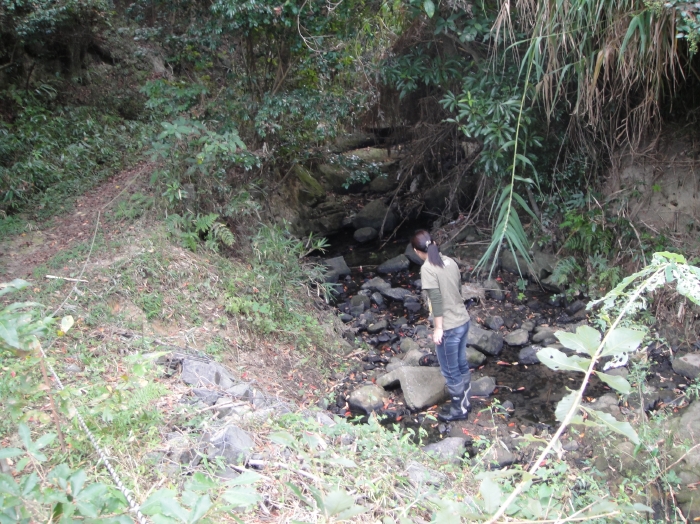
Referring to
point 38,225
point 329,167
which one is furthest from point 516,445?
point 329,167

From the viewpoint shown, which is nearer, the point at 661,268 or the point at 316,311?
the point at 661,268

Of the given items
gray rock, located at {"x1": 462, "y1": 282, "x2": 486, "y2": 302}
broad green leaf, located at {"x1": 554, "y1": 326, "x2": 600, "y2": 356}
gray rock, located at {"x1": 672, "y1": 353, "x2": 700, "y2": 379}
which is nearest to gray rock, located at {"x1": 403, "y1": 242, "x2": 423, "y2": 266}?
gray rock, located at {"x1": 462, "y1": 282, "x2": 486, "y2": 302}

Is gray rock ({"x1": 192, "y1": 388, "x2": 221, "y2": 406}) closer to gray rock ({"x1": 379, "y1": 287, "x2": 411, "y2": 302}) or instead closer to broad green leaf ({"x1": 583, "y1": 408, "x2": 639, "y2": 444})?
broad green leaf ({"x1": 583, "y1": 408, "x2": 639, "y2": 444})

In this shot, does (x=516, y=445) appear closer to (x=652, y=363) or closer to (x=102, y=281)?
(x=652, y=363)

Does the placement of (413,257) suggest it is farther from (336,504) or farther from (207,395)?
(336,504)

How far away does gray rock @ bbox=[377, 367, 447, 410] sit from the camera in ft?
15.6

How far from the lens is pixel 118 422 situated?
287 cm

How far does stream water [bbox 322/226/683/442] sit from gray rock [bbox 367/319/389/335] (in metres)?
0.06

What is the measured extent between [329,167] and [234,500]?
8.36m

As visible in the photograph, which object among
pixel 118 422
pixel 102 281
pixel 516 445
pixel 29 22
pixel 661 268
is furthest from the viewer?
pixel 29 22

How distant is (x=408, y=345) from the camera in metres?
5.74

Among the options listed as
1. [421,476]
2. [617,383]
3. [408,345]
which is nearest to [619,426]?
[617,383]

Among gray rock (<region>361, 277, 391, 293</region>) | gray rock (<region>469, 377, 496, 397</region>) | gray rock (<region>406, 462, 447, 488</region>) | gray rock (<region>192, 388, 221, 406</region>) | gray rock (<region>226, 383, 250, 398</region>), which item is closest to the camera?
gray rock (<region>406, 462, 447, 488</region>)

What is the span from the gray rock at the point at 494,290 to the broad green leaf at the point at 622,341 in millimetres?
5347
